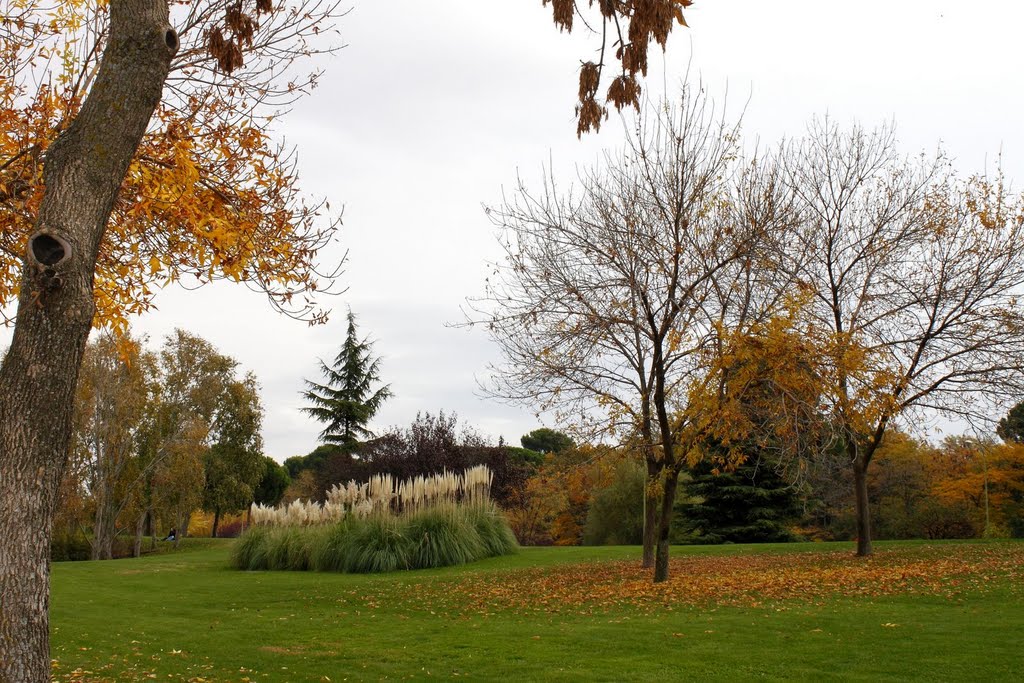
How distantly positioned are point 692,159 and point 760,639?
695 centimetres

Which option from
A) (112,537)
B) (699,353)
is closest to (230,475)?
(112,537)

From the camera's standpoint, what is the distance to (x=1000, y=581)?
1070 centimetres

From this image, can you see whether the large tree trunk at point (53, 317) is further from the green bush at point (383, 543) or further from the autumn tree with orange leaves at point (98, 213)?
the green bush at point (383, 543)

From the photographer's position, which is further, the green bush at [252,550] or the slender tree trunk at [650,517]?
the green bush at [252,550]

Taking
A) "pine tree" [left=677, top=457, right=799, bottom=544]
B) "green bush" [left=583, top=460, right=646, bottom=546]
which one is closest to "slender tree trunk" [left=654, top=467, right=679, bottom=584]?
"pine tree" [left=677, top=457, right=799, bottom=544]

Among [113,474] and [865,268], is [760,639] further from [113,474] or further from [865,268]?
[113,474]

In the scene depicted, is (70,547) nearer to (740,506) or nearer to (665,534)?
(740,506)

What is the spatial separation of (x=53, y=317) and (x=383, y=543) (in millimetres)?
12955

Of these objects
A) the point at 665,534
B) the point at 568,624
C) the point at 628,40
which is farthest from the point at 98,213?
the point at 665,534

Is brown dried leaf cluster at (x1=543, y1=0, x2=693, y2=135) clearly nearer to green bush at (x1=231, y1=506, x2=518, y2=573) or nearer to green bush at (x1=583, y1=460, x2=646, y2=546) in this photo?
green bush at (x1=231, y1=506, x2=518, y2=573)

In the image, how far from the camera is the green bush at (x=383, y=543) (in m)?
16.5

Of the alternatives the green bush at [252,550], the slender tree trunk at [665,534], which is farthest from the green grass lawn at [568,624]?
the green bush at [252,550]

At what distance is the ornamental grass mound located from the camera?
16594 millimetres

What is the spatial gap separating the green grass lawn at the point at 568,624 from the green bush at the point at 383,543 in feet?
4.19
